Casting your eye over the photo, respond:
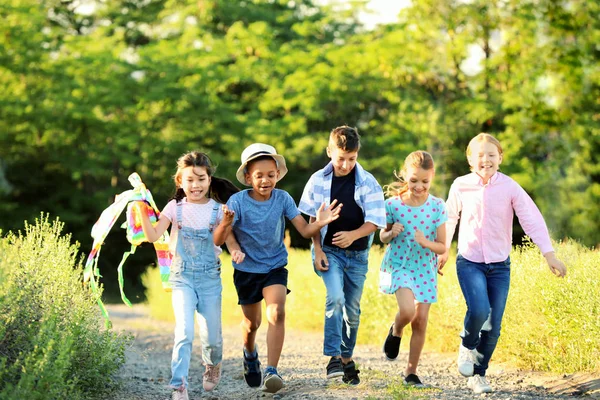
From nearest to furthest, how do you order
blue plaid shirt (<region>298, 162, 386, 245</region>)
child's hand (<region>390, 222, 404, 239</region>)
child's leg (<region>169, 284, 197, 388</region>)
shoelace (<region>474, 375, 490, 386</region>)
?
child's leg (<region>169, 284, 197, 388</region>)
blue plaid shirt (<region>298, 162, 386, 245</region>)
child's hand (<region>390, 222, 404, 239</region>)
shoelace (<region>474, 375, 490, 386</region>)

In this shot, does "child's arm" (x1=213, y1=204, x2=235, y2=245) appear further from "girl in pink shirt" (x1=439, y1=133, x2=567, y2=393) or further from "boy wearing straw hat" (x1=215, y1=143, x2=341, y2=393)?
"girl in pink shirt" (x1=439, y1=133, x2=567, y2=393)

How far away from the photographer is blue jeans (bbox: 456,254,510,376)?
628 cm

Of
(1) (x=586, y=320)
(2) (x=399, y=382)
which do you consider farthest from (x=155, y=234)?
(1) (x=586, y=320)

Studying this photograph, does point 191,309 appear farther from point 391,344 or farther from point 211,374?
point 391,344

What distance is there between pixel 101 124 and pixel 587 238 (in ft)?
50.1

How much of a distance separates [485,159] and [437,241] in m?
0.69

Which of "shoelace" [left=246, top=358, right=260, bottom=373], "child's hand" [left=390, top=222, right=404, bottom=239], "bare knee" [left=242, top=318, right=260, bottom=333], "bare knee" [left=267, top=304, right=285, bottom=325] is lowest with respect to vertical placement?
"shoelace" [left=246, top=358, right=260, bottom=373]

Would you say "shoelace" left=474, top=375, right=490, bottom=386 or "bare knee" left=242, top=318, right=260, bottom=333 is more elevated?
"bare knee" left=242, top=318, right=260, bottom=333

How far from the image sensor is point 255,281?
6324mm

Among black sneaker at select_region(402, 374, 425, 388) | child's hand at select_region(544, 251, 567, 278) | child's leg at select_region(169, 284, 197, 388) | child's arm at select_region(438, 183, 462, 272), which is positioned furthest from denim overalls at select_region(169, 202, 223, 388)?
child's hand at select_region(544, 251, 567, 278)

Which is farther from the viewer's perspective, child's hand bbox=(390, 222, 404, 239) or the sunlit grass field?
the sunlit grass field

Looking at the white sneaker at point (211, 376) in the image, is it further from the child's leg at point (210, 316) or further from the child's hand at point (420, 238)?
the child's hand at point (420, 238)

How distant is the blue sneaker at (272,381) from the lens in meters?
6.10

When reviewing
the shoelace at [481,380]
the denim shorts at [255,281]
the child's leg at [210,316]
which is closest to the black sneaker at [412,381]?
the shoelace at [481,380]
